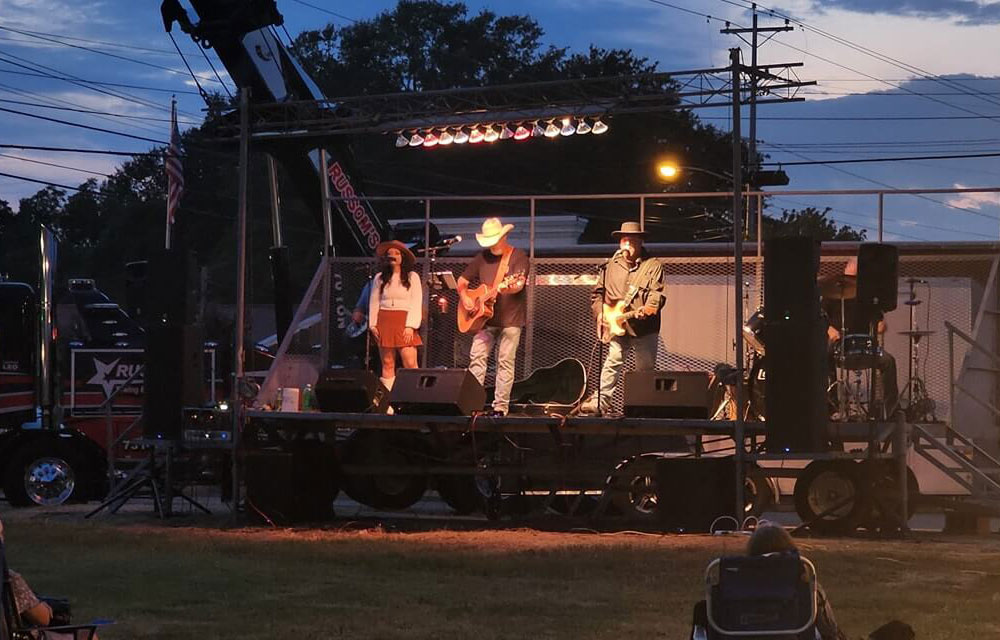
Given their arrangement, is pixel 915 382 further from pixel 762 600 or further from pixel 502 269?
pixel 762 600

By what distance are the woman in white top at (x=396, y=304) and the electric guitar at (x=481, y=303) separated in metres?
0.61

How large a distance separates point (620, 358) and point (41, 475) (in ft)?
26.2

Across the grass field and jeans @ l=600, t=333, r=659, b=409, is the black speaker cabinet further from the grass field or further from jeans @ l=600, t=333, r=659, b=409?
the grass field

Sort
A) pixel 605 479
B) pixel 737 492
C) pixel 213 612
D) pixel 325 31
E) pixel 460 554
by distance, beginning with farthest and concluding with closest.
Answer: pixel 325 31
pixel 605 479
pixel 737 492
pixel 460 554
pixel 213 612

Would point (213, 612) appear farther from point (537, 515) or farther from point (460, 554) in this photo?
point (537, 515)

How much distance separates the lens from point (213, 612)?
420 inches

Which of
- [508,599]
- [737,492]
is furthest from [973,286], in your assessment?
[508,599]

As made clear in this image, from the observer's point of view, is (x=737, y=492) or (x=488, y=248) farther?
(x=488, y=248)

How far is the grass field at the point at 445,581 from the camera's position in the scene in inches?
402

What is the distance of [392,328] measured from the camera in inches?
691

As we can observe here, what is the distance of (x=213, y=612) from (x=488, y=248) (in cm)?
731

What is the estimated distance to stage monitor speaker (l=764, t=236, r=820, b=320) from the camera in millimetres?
15000

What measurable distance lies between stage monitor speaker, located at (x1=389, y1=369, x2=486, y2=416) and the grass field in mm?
1338

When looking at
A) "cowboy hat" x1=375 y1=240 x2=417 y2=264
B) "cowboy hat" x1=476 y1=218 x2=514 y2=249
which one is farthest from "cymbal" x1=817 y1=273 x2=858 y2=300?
"cowboy hat" x1=375 y1=240 x2=417 y2=264
